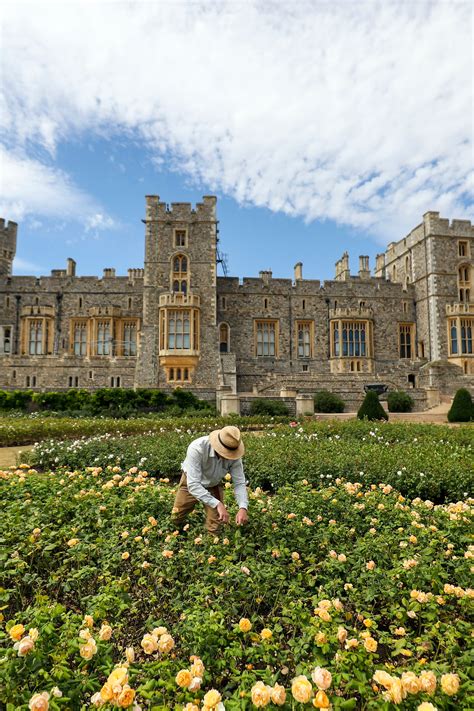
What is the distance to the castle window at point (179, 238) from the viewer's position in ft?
85.0

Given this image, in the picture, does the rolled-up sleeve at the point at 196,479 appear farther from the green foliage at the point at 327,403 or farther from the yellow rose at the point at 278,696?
the green foliage at the point at 327,403

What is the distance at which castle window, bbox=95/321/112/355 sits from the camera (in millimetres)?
27734

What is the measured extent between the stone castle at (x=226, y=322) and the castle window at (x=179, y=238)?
3.0 inches

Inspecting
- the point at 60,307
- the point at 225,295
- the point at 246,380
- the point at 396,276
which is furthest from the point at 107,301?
the point at 396,276

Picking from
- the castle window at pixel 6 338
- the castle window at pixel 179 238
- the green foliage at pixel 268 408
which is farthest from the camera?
the castle window at pixel 6 338

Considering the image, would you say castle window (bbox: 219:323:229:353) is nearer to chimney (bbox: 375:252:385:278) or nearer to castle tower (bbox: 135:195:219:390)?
castle tower (bbox: 135:195:219:390)

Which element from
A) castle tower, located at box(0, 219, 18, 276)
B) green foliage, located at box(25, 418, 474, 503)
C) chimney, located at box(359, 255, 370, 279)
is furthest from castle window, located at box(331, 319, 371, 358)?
castle tower, located at box(0, 219, 18, 276)

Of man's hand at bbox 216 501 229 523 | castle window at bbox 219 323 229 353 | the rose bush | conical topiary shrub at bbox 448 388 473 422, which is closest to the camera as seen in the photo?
the rose bush

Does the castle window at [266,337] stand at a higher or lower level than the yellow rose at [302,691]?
higher

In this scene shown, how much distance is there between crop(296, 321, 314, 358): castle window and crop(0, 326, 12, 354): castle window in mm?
18969

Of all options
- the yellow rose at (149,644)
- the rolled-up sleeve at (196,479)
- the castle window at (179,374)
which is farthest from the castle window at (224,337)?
the yellow rose at (149,644)

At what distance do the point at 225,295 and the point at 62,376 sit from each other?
453 inches

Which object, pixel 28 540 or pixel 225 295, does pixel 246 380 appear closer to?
pixel 225 295

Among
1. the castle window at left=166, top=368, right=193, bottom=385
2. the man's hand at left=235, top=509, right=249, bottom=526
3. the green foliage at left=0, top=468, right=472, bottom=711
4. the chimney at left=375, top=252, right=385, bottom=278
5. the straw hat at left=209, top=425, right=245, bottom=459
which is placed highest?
the chimney at left=375, top=252, right=385, bottom=278
